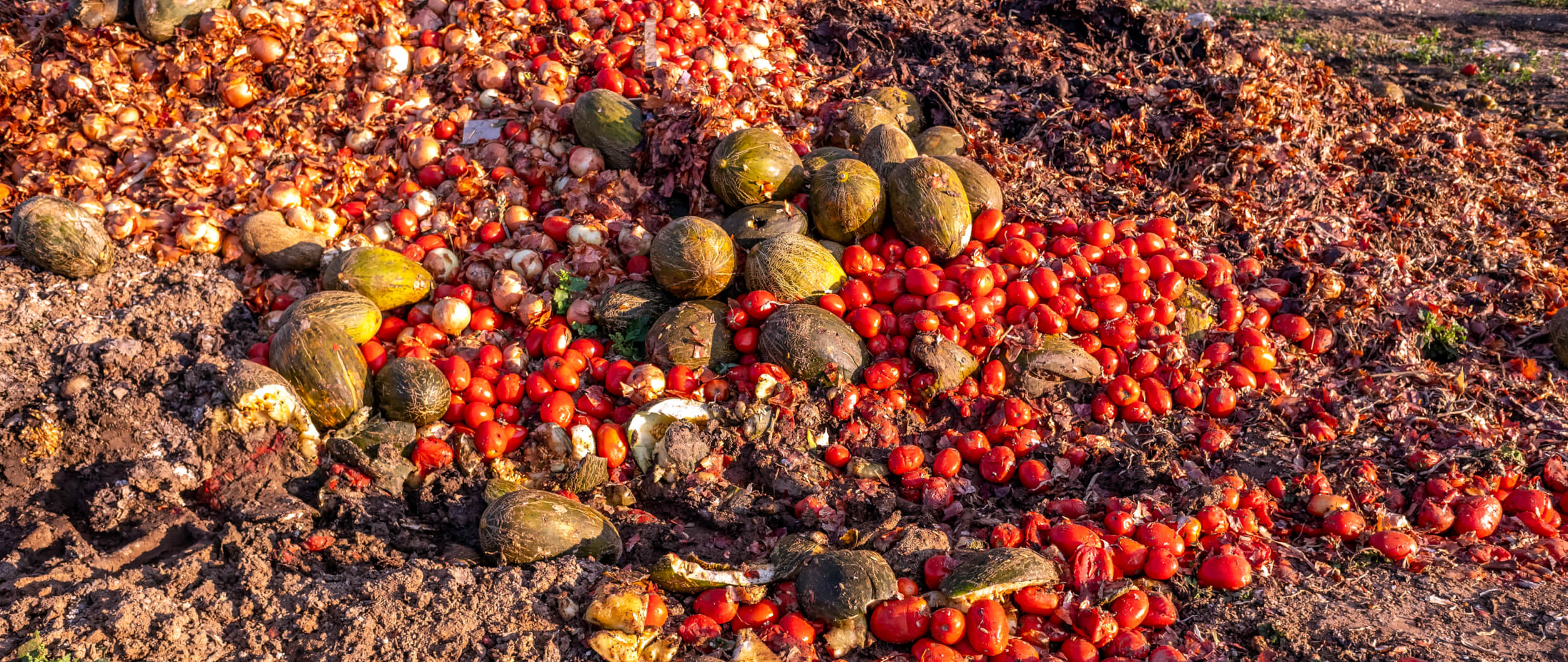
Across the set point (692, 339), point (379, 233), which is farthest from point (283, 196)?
point (692, 339)

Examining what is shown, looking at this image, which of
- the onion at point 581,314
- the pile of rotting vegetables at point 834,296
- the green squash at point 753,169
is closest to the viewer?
the pile of rotting vegetables at point 834,296

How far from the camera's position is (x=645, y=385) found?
5.23m

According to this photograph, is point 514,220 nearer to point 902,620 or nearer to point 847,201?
point 847,201

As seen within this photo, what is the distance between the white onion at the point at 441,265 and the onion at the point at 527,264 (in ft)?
1.48

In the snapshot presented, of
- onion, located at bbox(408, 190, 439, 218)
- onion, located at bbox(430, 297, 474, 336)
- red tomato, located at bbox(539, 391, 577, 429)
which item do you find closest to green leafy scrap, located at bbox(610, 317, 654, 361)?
red tomato, located at bbox(539, 391, 577, 429)

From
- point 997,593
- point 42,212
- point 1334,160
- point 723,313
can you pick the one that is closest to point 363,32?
point 42,212

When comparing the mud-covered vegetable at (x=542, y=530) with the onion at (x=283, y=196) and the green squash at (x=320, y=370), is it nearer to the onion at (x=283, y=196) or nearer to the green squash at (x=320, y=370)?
the green squash at (x=320, y=370)

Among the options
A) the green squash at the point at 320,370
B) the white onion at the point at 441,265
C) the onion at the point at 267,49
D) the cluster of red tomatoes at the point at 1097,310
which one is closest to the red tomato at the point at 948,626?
the cluster of red tomatoes at the point at 1097,310

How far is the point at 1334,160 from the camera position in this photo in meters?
7.20

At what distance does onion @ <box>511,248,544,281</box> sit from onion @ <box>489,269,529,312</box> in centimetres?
12

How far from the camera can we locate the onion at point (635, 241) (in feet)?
19.7

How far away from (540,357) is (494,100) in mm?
2557

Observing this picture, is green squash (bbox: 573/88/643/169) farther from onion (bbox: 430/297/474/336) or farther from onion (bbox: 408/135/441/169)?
onion (bbox: 430/297/474/336)

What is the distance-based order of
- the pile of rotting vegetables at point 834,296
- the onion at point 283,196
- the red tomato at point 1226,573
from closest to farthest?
the red tomato at point 1226,573 → the pile of rotting vegetables at point 834,296 → the onion at point 283,196
